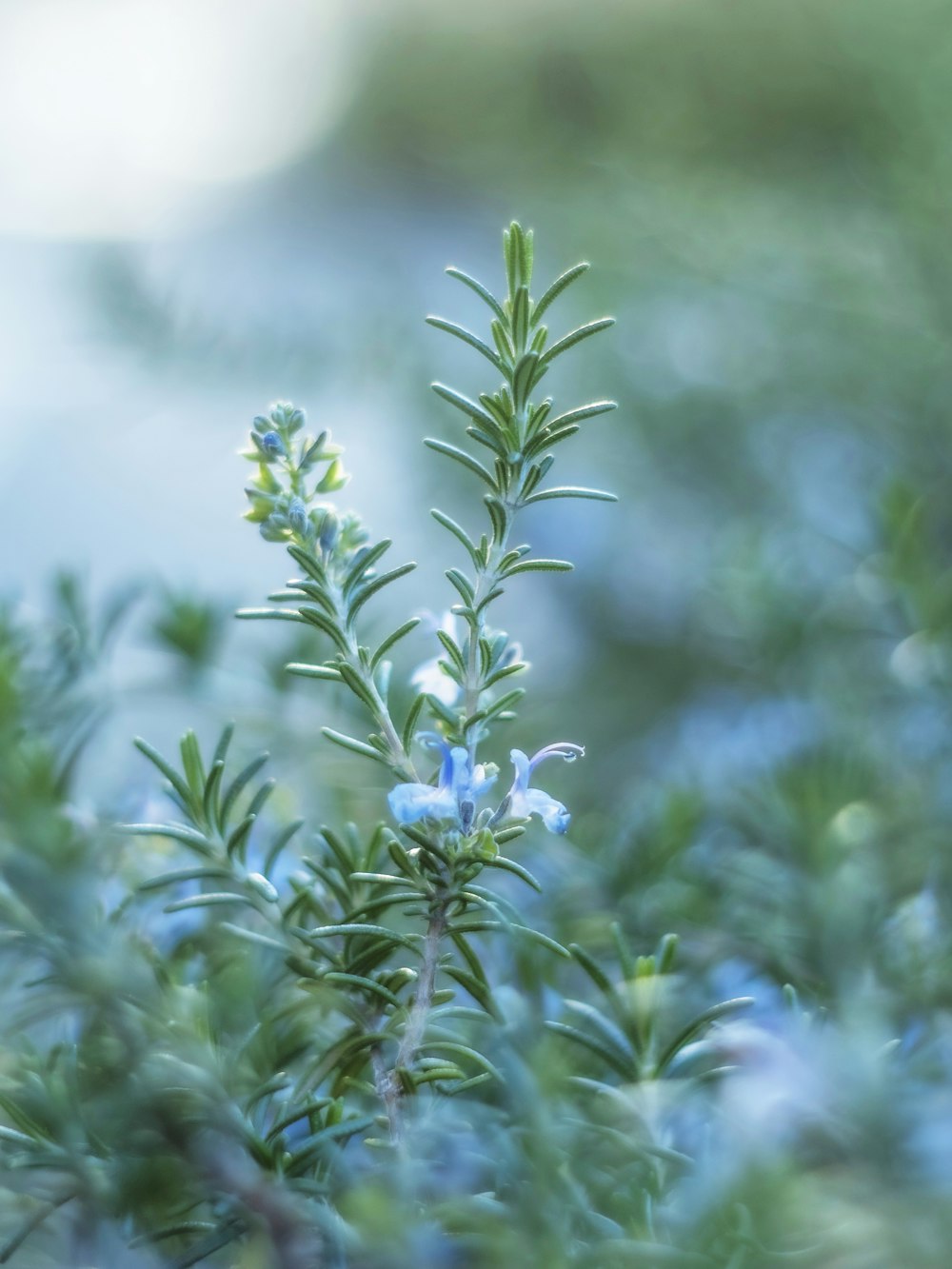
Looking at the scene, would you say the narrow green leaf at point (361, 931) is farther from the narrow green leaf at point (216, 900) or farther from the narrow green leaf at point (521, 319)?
the narrow green leaf at point (521, 319)

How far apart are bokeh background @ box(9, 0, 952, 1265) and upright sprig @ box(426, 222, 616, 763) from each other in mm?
132

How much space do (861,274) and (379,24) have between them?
205 centimetres

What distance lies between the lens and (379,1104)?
0.34 m

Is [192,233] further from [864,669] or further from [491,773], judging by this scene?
[491,773]

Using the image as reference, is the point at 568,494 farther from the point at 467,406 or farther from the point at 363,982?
the point at 363,982

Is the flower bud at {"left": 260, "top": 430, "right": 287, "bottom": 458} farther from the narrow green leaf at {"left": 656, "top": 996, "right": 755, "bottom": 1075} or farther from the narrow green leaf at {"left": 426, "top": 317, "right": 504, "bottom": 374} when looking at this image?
the narrow green leaf at {"left": 656, "top": 996, "right": 755, "bottom": 1075}

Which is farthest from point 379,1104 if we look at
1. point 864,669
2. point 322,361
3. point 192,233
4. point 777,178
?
point 192,233

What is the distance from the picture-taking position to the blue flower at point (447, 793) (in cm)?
28

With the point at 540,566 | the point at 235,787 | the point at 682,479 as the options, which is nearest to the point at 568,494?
the point at 540,566

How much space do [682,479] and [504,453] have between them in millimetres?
689

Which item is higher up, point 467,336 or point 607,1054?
point 467,336

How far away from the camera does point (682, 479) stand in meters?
0.97

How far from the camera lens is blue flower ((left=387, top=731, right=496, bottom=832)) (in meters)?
0.28

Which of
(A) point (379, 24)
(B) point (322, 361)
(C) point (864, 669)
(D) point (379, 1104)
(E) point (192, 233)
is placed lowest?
(D) point (379, 1104)
